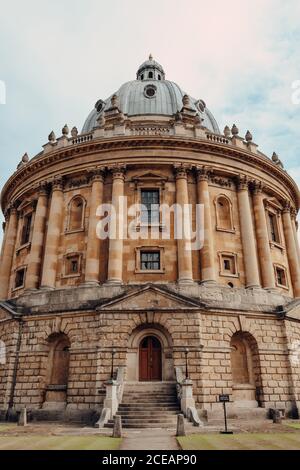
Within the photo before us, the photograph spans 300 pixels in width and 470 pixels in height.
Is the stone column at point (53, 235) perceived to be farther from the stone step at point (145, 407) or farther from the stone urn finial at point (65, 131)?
the stone step at point (145, 407)

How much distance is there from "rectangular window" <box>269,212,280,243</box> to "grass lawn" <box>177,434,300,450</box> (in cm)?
1969

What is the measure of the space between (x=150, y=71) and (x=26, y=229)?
2739 centimetres

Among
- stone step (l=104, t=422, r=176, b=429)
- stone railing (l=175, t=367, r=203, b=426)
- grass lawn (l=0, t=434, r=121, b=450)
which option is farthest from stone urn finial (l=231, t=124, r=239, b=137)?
grass lawn (l=0, t=434, r=121, b=450)

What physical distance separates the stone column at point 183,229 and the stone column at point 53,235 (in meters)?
9.05

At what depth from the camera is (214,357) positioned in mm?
22234

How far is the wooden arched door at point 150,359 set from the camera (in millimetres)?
22500

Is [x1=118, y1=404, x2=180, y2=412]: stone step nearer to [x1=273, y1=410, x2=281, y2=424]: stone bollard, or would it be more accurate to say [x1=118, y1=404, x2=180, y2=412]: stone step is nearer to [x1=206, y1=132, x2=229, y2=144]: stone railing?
[x1=273, y1=410, x2=281, y2=424]: stone bollard

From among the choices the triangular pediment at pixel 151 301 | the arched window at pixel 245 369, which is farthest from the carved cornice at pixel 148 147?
the arched window at pixel 245 369

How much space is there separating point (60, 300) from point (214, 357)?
10439 millimetres

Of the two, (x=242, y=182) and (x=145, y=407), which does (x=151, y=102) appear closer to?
(x=242, y=182)

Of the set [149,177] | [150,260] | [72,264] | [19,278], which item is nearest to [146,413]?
[150,260]

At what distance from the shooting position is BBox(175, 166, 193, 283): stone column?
83.6 feet
